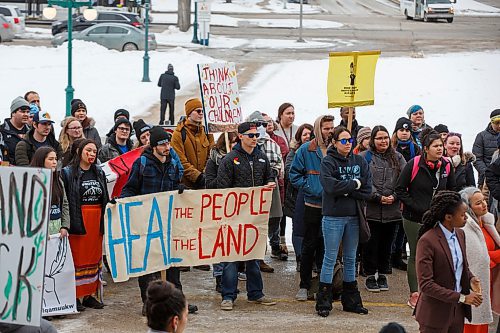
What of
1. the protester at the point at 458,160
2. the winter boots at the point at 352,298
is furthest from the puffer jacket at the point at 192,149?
the protester at the point at 458,160

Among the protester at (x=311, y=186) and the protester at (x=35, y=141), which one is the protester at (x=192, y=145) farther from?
the protester at (x=35, y=141)

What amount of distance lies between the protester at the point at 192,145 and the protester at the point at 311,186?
124 cm

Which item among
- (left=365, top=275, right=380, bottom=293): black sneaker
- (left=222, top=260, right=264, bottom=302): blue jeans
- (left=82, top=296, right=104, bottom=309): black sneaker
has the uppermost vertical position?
(left=222, top=260, right=264, bottom=302): blue jeans

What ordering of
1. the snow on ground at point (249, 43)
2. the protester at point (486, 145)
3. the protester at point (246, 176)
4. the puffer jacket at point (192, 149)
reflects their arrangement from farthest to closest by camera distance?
the snow on ground at point (249, 43) → the protester at point (486, 145) → the puffer jacket at point (192, 149) → the protester at point (246, 176)

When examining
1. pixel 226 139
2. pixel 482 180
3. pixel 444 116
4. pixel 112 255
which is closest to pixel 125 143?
pixel 226 139

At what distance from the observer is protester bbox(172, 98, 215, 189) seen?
440 inches

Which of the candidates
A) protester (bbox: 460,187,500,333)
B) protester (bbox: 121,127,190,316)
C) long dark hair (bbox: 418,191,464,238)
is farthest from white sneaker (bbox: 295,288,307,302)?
long dark hair (bbox: 418,191,464,238)

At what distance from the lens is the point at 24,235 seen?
610 centimetres

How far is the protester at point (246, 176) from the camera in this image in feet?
32.9

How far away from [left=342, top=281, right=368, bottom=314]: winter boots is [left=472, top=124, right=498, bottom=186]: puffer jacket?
125 inches

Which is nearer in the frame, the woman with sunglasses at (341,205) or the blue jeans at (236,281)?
the woman with sunglasses at (341,205)

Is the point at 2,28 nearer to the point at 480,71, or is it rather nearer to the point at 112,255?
the point at 480,71

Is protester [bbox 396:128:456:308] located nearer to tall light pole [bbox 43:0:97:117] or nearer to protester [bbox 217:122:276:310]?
protester [bbox 217:122:276:310]

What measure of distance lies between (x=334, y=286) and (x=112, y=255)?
7.61 feet
